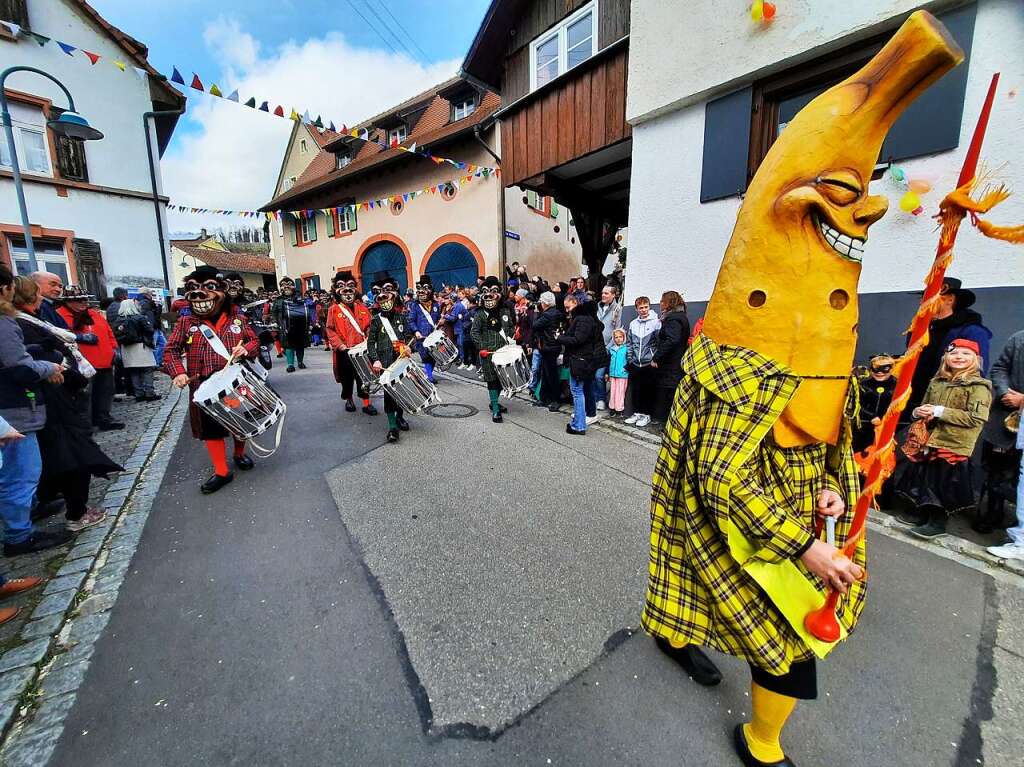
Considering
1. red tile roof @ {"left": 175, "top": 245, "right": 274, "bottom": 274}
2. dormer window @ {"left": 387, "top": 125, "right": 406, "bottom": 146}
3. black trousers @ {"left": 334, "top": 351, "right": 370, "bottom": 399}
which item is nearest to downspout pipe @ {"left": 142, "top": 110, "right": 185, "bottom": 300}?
dormer window @ {"left": 387, "top": 125, "right": 406, "bottom": 146}

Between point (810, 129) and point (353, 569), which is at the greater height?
point (810, 129)

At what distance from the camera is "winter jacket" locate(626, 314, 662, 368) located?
5875mm

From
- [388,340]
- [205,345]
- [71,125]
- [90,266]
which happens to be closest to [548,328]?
[388,340]

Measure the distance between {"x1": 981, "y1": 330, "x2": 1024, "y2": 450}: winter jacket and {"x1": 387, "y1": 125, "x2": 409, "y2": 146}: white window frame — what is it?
18.7 metres

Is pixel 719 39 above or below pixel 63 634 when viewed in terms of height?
above

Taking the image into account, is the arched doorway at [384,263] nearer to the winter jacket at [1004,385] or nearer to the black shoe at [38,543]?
the black shoe at [38,543]

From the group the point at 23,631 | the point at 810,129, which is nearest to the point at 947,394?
the point at 810,129

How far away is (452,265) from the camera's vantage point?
15742 mm

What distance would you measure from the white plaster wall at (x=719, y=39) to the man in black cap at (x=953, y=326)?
2.57 m

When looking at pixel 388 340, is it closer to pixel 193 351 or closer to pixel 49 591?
pixel 193 351

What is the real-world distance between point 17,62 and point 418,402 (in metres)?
15.6

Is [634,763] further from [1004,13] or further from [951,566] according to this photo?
[1004,13]

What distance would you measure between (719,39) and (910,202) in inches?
113

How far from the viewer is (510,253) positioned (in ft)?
47.3
